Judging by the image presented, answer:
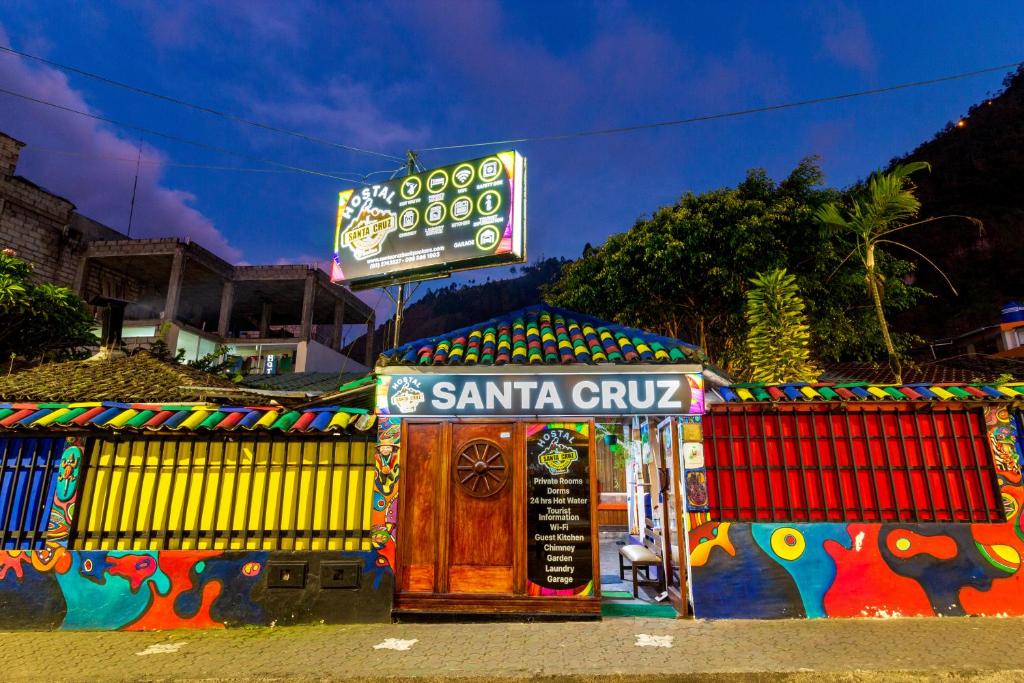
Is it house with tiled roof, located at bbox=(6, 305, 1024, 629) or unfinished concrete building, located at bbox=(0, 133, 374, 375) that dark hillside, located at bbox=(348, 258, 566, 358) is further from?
house with tiled roof, located at bbox=(6, 305, 1024, 629)

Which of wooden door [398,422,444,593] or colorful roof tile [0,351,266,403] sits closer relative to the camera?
wooden door [398,422,444,593]

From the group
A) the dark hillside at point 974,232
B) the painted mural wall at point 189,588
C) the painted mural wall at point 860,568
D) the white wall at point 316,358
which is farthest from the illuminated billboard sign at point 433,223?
the dark hillside at point 974,232

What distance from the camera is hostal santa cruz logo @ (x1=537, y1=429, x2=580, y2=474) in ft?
23.0

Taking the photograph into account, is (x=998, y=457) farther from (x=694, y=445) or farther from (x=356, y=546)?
(x=356, y=546)

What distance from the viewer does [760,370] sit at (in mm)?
9203

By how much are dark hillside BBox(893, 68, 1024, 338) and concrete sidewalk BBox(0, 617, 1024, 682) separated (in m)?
34.4

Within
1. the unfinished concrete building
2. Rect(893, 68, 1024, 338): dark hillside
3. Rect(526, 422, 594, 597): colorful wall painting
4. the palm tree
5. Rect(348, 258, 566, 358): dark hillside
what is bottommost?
Rect(526, 422, 594, 597): colorful wall painting

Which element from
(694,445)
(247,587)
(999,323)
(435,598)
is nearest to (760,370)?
(694,445)

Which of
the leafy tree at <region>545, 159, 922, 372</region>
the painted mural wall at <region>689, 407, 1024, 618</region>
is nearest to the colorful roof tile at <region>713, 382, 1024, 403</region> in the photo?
the painted mural wall at <region>689, 407, 1024, 618</region>

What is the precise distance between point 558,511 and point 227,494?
457 centimetres

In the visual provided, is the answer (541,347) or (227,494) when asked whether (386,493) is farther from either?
(541,347)

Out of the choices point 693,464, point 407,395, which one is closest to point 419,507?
point 407,395

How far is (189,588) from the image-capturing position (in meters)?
6.57

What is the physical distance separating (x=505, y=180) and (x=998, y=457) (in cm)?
930
